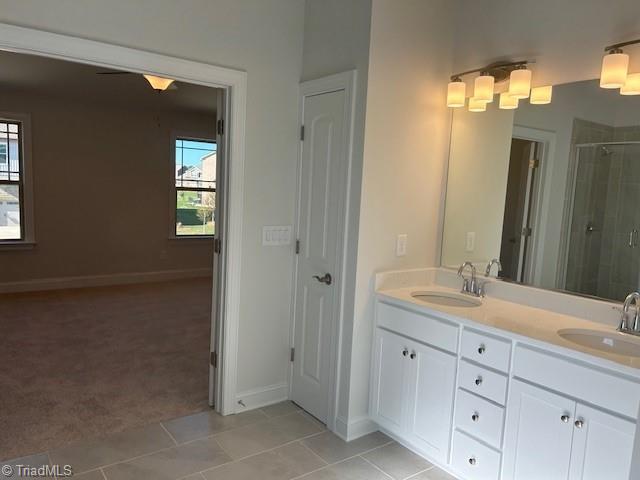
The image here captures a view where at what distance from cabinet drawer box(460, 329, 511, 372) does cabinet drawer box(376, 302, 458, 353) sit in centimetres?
6

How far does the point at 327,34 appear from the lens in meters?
2.81

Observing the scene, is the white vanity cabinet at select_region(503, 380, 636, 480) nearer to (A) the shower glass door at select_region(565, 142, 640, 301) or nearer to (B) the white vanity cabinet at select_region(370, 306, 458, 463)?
(B) the white vanity cabinet at select_region(370, 306, 458, 463)

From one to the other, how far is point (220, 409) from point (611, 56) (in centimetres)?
284

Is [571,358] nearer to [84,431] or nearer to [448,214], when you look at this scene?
[448,214]

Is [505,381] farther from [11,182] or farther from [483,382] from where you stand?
[11,182]

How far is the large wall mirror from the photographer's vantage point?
7.43ft

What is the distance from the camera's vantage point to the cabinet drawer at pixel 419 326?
2367mm

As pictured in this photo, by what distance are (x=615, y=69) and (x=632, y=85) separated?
0.13 m

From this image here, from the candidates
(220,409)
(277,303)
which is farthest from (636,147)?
(220,409)

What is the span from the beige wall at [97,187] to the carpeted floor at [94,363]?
0.57 metres

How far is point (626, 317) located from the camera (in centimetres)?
212

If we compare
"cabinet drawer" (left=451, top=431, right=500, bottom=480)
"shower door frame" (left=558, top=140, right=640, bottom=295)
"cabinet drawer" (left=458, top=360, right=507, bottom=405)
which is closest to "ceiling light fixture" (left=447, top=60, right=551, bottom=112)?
"shower door frame" (left=558, top=140, right=640, bottom=295)

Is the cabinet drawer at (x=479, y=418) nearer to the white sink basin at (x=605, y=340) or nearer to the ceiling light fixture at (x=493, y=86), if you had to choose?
the white sink basin at (x=605, y=340)

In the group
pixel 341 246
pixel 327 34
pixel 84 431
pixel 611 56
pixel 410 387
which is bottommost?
pixel 84 431
